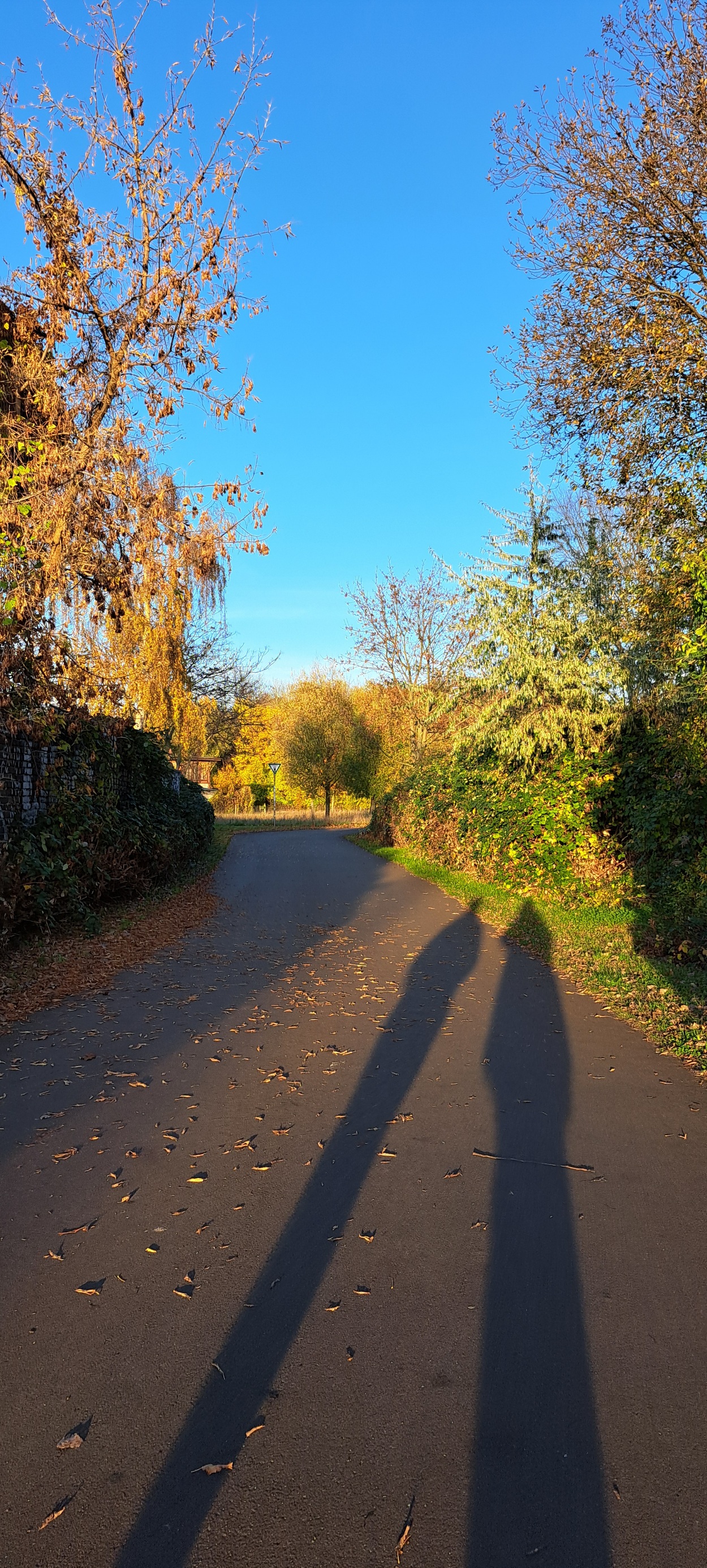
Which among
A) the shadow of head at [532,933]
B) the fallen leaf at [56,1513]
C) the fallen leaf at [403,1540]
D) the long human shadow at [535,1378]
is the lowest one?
the fallen leaf at [56,1513]

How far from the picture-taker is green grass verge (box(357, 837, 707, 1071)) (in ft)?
22.1

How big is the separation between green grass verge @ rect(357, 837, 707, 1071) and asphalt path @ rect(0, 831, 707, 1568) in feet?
1.44

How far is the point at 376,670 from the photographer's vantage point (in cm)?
3080

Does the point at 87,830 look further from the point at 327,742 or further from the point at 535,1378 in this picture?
the point at 327,742

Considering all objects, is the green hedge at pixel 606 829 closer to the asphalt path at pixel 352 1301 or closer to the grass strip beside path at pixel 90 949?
the asphalt path at pixel 352 1301

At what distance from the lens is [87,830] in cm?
1135

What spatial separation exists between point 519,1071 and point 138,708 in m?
14.9

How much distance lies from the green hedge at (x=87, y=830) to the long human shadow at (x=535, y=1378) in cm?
613

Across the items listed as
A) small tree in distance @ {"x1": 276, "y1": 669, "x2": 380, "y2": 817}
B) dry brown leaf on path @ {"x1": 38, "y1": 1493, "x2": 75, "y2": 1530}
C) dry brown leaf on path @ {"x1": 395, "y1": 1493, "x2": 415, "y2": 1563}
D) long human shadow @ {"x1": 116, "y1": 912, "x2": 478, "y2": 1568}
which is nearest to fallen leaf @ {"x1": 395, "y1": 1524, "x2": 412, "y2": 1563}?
dry brown leaf on path @ {"x1": 395, "y1": 1493, "x2": 415, "y2": 1563}

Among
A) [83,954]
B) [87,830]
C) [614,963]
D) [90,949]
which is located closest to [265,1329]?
[614,963]

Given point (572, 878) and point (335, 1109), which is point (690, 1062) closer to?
point (335, 1109)

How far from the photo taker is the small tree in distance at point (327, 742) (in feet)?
169

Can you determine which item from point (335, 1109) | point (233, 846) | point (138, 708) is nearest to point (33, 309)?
point (138, 708)

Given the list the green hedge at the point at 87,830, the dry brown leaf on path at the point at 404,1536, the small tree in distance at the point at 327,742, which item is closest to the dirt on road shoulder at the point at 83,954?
the green hedge at the point at 87,830
